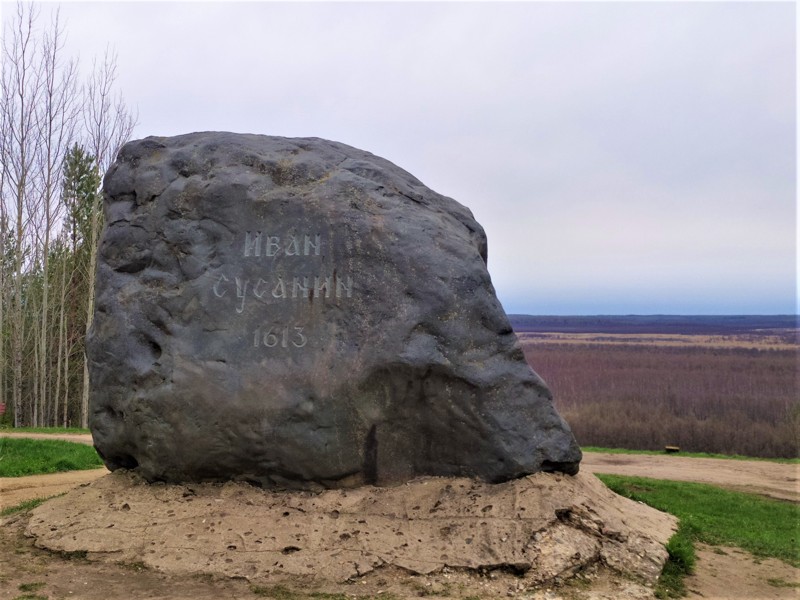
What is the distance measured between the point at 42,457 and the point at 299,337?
7825 mm

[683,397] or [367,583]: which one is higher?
[367,583]

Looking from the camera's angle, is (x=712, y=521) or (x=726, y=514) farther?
(x=726, y=514)

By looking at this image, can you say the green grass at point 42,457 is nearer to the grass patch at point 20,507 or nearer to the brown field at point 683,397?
the grass patch at point 20,507

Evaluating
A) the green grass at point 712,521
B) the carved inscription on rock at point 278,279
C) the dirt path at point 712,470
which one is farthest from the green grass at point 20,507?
the dirt path at point 712,470

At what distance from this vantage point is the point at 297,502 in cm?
619

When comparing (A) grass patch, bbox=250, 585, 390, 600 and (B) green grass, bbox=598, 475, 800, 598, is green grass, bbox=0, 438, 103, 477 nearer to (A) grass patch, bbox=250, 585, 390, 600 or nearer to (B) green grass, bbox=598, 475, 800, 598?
(A) grass patch, bbox=250, 585, 390, 600

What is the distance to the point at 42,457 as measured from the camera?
11766mm

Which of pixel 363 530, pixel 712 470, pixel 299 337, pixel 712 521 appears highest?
pixel 299 337

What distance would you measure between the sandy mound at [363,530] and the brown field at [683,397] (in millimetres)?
6770

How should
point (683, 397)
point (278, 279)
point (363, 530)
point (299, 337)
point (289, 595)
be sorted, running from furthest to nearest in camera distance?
1. point (683, 397)
2. point (278, 279)
3. point (299, 337)
4. point (363, 530)
5. point (289, 595)

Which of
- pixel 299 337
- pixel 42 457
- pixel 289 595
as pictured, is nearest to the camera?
pixel 289 595

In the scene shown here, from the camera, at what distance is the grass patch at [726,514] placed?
712 centimetres

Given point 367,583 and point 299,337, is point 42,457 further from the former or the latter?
point 367,583


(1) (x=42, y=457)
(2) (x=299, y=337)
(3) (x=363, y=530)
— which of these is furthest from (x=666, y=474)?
(1) (x=42, y=457)
